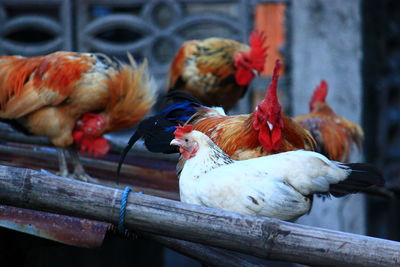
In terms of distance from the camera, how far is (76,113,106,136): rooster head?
418cm

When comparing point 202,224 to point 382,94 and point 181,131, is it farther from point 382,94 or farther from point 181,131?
point 382,94

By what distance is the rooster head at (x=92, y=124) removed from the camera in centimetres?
418

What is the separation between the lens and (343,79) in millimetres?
5809

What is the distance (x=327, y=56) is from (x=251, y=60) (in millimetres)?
1070

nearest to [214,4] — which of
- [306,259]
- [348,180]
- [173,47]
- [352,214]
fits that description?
[173,47]

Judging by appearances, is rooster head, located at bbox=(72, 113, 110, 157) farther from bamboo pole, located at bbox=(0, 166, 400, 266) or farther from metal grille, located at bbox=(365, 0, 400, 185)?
metal grille, located at bbox=(365, 0, 400, 185)

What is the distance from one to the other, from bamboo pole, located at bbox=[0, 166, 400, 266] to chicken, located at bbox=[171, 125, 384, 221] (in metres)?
0.28

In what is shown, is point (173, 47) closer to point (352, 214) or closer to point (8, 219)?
point (352, 214)

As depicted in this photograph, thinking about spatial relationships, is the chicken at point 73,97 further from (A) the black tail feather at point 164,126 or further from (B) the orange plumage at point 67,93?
(A) the black tail feather at point 164,126

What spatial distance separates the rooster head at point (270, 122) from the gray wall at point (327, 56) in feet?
8.58

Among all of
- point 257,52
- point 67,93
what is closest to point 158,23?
point 257,52

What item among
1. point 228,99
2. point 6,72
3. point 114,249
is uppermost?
point 6,72

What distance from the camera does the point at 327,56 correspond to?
580 centimetres

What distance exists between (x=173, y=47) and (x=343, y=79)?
148 cm
